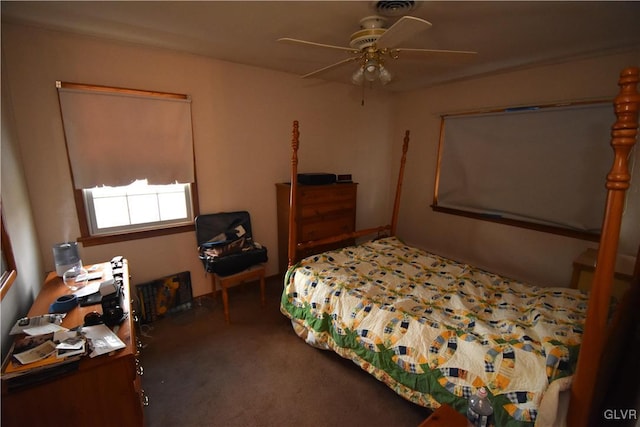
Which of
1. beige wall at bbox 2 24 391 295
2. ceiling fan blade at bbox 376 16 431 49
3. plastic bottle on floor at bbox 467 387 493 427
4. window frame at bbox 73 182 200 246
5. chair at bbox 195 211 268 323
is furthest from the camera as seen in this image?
chair at bbox 195 211 268 323

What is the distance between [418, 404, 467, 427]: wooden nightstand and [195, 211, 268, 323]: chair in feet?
6.18

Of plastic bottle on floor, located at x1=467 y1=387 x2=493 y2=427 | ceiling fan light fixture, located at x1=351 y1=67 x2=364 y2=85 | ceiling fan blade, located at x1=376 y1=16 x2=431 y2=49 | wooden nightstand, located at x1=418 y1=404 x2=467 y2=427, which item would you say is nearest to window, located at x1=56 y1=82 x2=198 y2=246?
ceiling fan light fixture, located at x1=351 y1=67 x2=364 y2=85

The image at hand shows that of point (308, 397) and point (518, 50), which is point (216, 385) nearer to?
point (308, 397)

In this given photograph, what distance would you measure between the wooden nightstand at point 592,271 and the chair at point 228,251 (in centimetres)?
265

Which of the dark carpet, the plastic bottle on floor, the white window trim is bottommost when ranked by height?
the dark carpet

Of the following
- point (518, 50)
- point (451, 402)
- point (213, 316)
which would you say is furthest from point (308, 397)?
point (518, 50)

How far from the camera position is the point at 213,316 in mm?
2701

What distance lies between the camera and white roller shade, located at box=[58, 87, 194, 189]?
2178 millimetres

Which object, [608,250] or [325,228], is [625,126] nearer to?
[608,250]

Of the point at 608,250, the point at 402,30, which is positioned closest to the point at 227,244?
the point at 402,30

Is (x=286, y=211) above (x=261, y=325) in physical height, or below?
above

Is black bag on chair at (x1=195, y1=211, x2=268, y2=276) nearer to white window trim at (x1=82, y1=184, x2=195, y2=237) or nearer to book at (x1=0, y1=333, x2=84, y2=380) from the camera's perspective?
white window trim at (x1=82, y1=184, x2=195, y2=237)

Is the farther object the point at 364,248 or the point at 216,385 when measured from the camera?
the point at 364,248

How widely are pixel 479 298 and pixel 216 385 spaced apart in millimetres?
1893
